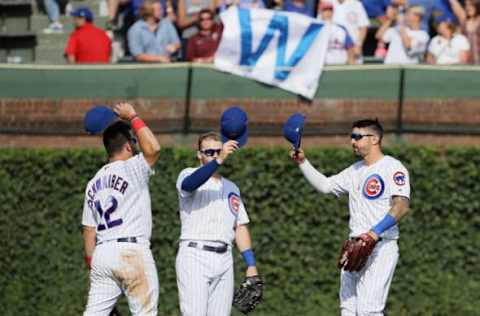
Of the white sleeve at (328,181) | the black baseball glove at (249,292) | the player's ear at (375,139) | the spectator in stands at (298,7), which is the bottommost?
the black baseball glove at (249,292)

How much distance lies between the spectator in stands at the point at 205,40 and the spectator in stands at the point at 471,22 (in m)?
3.12

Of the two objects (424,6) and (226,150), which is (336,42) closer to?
(424,6)

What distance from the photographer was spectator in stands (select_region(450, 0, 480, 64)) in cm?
1573

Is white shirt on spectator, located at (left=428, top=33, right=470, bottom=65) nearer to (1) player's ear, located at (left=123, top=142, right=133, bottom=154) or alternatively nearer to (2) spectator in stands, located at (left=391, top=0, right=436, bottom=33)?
(2) spectator in stands, located at (left=391, top=0, right=436, bottom=33)

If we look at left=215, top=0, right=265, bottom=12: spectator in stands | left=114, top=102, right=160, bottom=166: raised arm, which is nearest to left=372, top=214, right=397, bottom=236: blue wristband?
left=114, top=102, right=160, bottom=166: raised arm

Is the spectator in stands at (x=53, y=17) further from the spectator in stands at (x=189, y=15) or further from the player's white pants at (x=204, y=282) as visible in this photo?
the player's white pants at (x=204, y=282)

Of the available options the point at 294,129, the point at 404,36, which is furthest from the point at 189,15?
the point at 294,129

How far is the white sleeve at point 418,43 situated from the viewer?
15.8 meters

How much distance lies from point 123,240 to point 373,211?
2.17 metres

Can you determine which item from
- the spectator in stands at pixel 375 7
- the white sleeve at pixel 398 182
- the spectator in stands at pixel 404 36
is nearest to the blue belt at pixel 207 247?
the white sleeve at pixel 398 182

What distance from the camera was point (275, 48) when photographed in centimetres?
1499

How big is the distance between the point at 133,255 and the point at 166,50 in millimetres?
6570

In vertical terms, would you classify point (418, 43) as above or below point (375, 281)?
above

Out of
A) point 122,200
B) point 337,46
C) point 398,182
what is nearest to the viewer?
point 122,200
